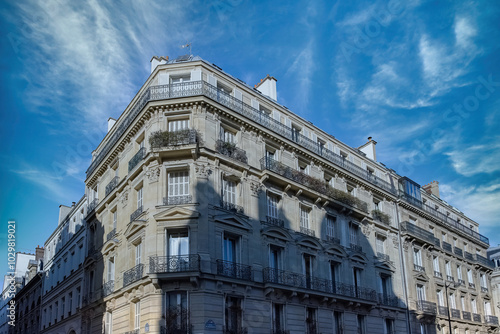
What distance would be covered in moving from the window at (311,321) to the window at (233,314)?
4853 mm

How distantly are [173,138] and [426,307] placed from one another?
74.3 feet

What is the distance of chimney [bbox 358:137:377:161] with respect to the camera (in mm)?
38469

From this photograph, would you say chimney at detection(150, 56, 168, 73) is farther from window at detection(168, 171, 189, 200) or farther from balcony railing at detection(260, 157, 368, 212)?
balcony railing at detection(260, 157, 368, 212)

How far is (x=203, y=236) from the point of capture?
849 inches

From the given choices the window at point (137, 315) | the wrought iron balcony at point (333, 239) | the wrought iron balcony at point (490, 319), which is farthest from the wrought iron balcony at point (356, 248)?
the wrought iron balcony at point (490, 319)

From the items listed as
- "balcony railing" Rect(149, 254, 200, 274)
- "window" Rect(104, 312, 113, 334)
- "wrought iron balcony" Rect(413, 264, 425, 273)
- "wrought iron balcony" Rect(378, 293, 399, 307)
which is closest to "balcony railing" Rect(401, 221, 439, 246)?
"wrought iron balcony" Rect(413, 264, 425, 273)

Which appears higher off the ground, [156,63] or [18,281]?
[156,63]

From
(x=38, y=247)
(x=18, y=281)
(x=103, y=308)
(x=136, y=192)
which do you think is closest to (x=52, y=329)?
(x=103, y=308)

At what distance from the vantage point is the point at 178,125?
2411 centimetres

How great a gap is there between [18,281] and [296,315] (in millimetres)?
44473

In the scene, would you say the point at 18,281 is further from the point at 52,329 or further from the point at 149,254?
the point at 149,254

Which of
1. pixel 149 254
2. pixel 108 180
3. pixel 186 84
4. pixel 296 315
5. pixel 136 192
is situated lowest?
pixel 296 315

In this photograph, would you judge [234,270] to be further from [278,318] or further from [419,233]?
[419,233]

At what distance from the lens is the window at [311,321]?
25.2 m
